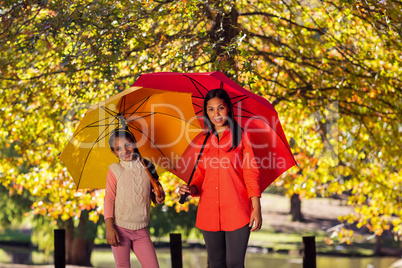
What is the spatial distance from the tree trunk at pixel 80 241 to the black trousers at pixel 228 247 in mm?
13038

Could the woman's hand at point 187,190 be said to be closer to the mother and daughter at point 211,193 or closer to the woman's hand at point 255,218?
the mother and daughter at point 211,193

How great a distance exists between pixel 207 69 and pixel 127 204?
3719mm

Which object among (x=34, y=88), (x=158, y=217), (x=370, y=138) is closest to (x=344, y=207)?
(x=158, y=217)

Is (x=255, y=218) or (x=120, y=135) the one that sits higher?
(x=120, y=135)

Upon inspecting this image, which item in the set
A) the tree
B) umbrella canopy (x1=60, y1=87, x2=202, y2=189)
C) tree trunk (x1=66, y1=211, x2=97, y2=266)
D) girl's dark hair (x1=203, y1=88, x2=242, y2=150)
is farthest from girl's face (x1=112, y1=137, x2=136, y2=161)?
tree trunk (x1=66, y1=211, x2=97, y2=266)

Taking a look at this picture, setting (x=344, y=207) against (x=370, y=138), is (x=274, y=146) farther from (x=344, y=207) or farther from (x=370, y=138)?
(x=344, y=207)

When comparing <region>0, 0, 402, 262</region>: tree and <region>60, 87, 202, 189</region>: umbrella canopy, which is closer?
<region>60, 87, 202, 189</region>: umbrella canopy

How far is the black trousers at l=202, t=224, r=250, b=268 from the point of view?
13.4ft

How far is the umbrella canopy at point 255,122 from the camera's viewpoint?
178 inches

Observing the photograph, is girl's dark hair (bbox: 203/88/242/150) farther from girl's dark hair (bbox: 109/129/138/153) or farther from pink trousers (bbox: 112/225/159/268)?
pink trousers (bbox: 112/225/159/268)

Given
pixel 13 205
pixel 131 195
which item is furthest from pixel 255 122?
pixel 13 205

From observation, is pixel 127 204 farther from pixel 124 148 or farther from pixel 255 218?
pixel 255 218

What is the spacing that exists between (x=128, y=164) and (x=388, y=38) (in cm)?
471

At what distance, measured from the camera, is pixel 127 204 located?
4406mm
